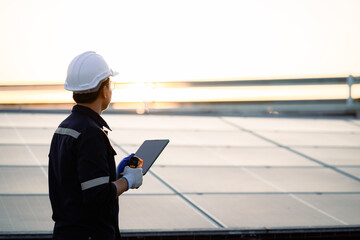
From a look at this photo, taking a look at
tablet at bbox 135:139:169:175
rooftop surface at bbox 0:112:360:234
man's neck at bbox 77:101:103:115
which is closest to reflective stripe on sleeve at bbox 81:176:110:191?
man's neck at bbox 77:101:103:115

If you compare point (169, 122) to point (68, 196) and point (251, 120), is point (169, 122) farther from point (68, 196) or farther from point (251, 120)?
point (68, 196)

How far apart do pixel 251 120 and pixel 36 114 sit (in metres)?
5.26

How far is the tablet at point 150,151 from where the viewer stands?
3.64 m

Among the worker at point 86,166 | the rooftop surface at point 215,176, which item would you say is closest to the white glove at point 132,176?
the worker at point 86,166

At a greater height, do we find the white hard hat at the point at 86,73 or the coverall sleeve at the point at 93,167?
the white hard hat at the point at 86,73

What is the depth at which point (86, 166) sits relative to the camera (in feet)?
9.73

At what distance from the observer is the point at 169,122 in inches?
538

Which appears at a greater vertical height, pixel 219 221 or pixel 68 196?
pixel 68 196

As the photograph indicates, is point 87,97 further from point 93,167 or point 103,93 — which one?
point 93,167

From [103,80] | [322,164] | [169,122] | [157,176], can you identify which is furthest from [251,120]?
[103,80]

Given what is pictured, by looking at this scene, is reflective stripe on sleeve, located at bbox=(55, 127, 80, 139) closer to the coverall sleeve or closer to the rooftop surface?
the coverall sleeve

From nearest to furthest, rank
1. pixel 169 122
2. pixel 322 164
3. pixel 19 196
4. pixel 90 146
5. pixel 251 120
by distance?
pixel 90 146 < pixel 19 196 < pixel 322 164 < pixel 169 122 < pixel 251 120

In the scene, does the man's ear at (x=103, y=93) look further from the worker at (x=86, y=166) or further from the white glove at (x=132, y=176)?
the white glove at (x=132, y=176)

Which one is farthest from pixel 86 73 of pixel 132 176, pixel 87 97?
pixel 132 176
